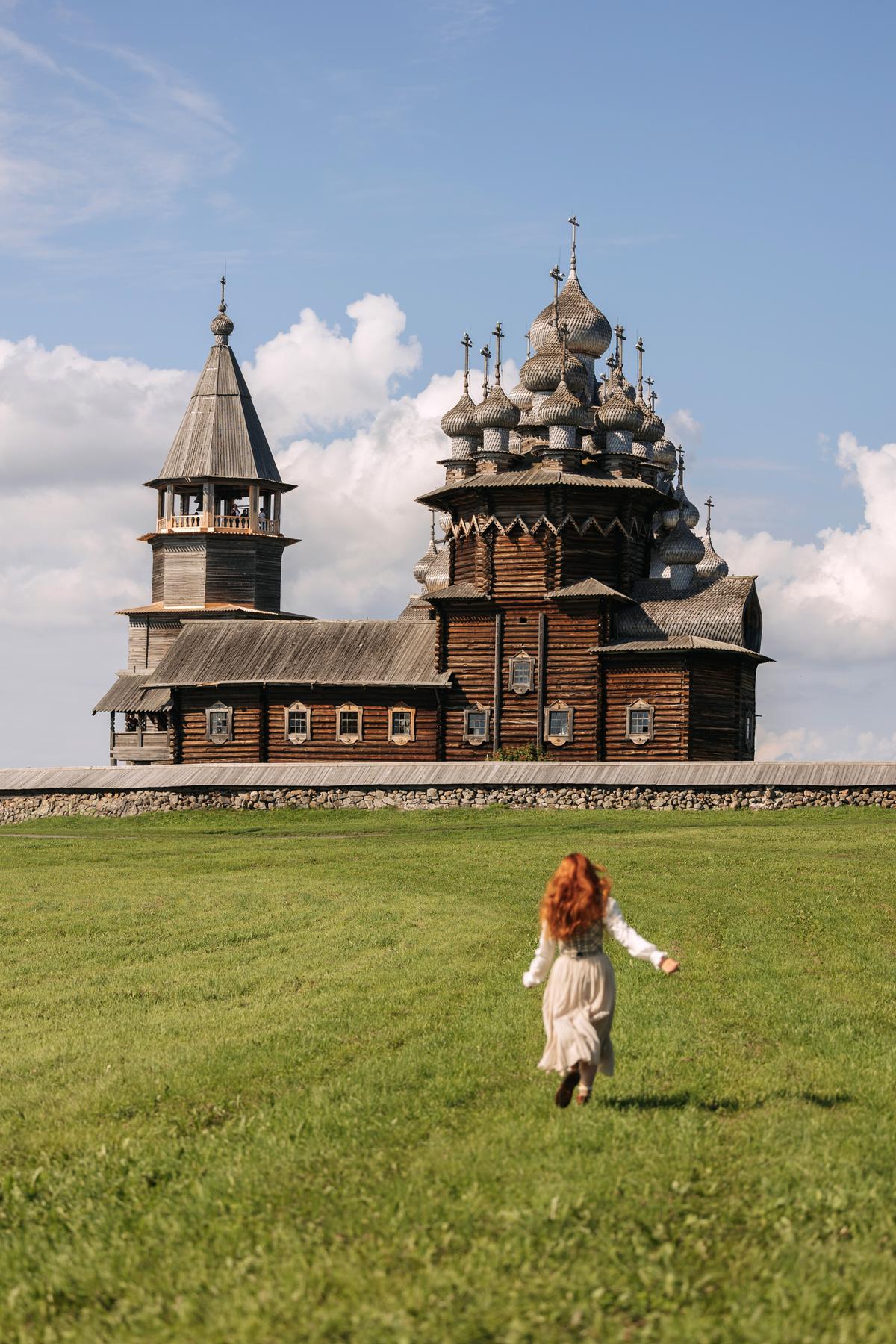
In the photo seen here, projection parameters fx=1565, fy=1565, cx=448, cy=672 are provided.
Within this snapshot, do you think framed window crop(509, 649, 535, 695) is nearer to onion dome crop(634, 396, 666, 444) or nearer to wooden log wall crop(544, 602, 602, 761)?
wooden log wall crop(544, 602, 602, 761)

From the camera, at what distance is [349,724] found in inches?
1891

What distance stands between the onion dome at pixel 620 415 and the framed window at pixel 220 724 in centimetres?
1481

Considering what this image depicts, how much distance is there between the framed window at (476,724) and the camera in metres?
46.4

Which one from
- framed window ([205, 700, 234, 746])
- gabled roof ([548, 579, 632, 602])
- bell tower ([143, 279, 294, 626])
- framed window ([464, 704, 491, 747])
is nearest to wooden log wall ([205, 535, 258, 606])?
bell tower ([143, 279, 294, 626])

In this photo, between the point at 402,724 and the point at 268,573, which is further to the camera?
the point at 268,573

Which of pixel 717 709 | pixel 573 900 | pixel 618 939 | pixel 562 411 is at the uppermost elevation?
pixel 562 411

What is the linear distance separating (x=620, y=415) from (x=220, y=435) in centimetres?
2396

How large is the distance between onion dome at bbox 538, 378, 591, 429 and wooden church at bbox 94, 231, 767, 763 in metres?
0.10

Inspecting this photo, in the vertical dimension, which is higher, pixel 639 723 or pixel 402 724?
pixel 639 723

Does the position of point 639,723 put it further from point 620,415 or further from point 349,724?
point 620,415

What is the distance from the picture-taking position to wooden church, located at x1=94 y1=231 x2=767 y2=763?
4547 cm

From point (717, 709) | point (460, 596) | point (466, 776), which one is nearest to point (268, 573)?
point (460, 596)

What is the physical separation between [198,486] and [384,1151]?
61015mm

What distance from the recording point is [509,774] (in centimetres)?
4000
